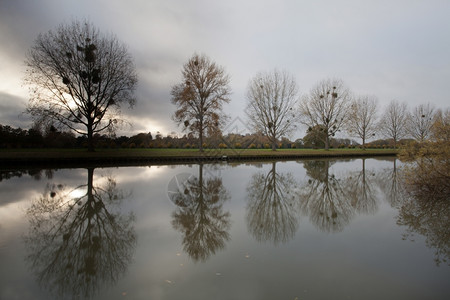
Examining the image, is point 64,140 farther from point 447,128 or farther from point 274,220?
point 447,128

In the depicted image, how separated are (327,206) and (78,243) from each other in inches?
266

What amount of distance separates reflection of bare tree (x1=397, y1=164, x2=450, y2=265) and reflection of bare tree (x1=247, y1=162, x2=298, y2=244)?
2546 mm

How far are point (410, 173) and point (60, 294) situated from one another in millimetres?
10800

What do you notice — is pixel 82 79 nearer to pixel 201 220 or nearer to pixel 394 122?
pixel 201 220

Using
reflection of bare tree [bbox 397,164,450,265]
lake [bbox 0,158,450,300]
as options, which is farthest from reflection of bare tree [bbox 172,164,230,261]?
reflection of bare tree [bbox 397,164,450,265]

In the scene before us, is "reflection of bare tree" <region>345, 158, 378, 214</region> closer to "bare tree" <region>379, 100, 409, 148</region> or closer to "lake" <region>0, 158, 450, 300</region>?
"lake" <region>0, 158, 450, 300</region>

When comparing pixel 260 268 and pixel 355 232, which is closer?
pixel 260 268

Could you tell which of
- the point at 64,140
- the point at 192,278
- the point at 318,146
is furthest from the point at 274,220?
the point at 318,146

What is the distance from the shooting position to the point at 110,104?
22.8 meters

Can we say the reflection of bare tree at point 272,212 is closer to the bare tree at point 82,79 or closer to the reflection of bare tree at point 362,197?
the reflection of bare tree at point 362,197

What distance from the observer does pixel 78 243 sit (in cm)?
481

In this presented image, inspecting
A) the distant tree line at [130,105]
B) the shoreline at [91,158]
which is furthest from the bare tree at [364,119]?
the shoreline at [91,158]

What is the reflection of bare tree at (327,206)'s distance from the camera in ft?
20.2

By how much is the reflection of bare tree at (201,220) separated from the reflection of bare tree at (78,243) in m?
1.12
